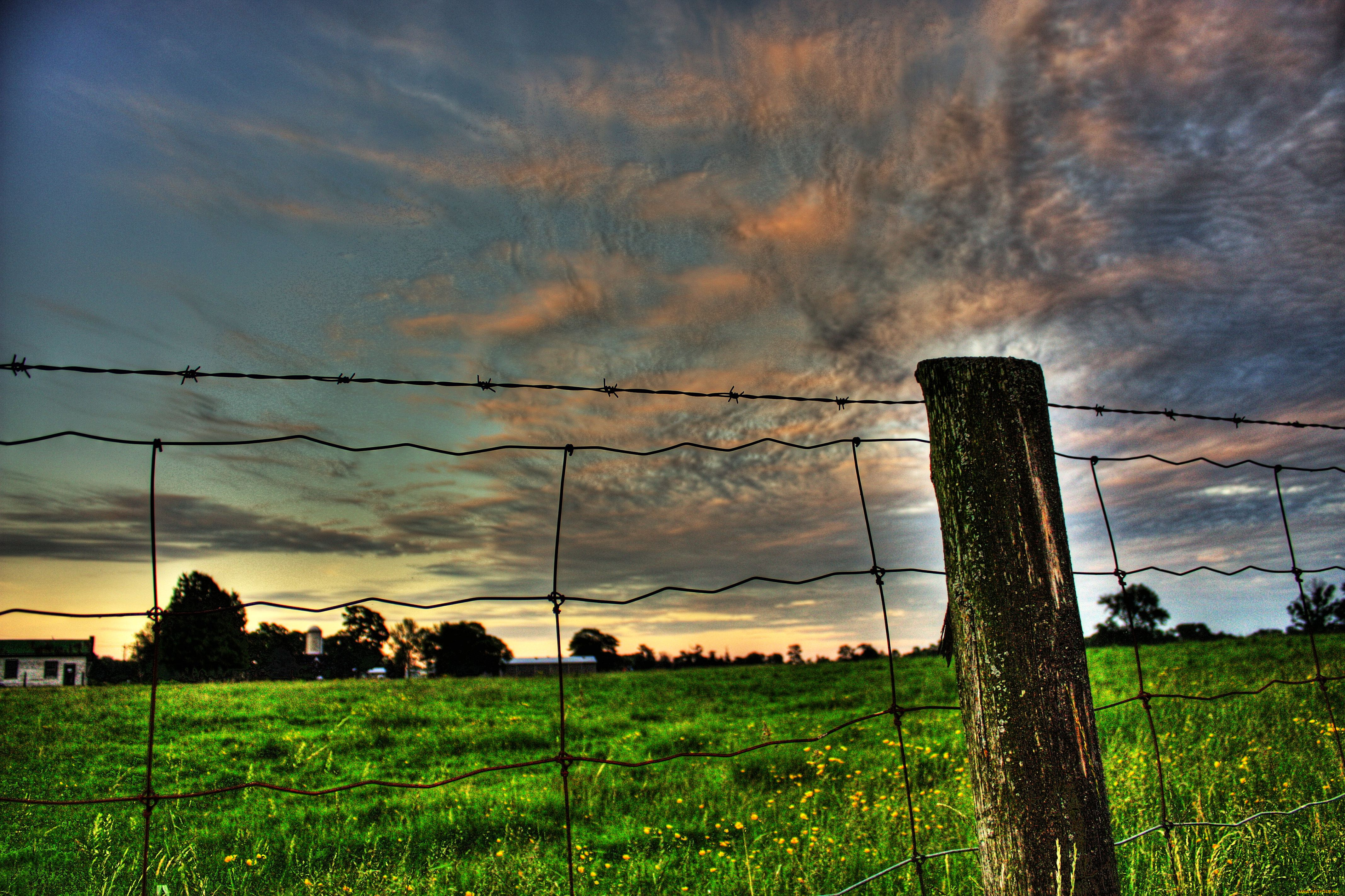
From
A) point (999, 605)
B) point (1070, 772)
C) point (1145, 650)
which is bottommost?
point (1145, 650)

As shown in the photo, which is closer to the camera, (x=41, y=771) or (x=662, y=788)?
(x=662, y=788)

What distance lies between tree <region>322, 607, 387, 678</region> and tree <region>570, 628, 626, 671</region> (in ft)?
→ 29.0

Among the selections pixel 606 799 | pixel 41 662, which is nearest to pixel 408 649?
pixel 606 799

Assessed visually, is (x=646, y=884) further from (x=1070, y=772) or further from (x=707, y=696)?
(x=707, y=696)

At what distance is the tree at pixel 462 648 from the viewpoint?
1121 inches

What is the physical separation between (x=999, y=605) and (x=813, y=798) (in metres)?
4.93

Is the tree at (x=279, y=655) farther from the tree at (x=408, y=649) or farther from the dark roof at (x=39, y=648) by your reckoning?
the dark roof at (x=39, y=648)

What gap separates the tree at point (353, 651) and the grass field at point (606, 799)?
18424mm

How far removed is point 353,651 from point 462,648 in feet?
23.3

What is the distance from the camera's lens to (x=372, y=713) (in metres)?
11.3

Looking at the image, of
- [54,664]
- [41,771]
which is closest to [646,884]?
[41,771]

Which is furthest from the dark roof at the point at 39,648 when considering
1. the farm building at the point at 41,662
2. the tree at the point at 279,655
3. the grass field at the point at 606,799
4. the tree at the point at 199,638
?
the grass field at the point at 606,799

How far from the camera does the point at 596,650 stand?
124 ft

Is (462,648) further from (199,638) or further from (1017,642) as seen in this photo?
(1017,642)
